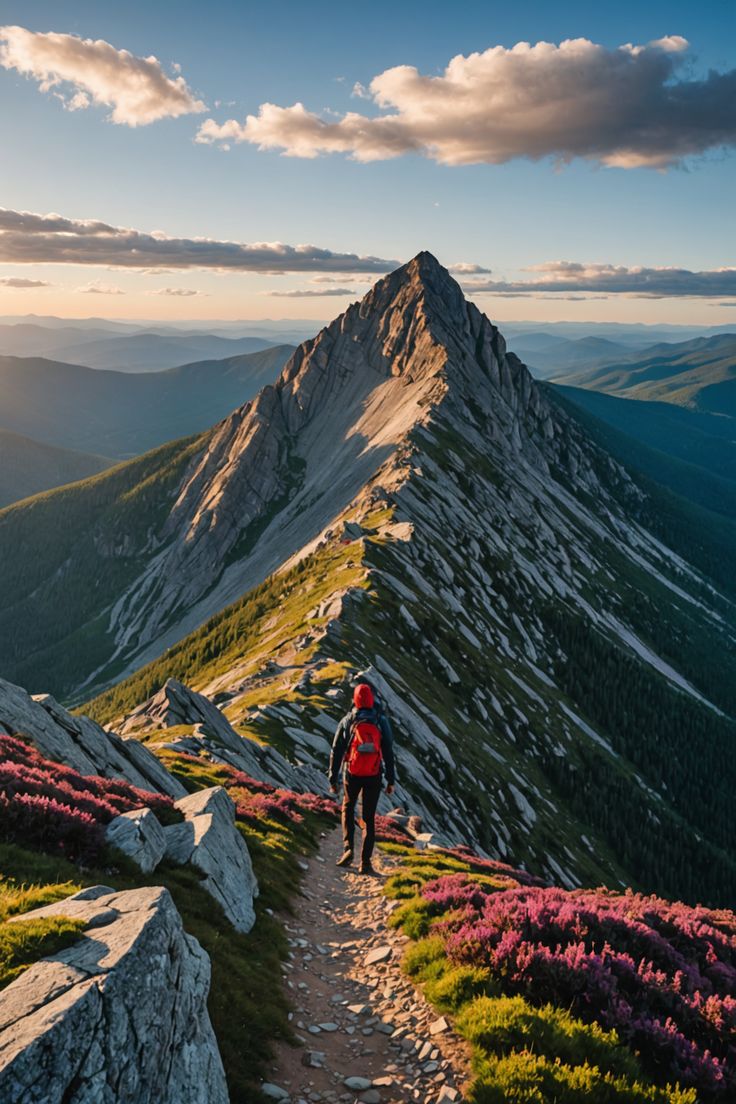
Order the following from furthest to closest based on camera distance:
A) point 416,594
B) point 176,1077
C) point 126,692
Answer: point 126,692 < point 416,594 < point 176,1077

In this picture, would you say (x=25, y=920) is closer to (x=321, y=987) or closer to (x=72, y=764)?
(x=321, y=987)

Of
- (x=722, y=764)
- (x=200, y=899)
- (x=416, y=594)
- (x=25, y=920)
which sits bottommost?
(x=722, y=764)

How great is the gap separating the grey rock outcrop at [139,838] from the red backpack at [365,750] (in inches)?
267

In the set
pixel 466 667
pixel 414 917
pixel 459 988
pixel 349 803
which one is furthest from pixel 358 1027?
pixel 466 667

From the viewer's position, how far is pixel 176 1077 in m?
7.97

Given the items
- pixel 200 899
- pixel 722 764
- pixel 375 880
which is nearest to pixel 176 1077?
pixel 200 899

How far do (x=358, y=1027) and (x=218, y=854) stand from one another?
19.4ft

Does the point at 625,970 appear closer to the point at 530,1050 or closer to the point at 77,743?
the point at 530,1050

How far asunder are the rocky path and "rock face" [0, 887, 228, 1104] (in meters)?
2.26

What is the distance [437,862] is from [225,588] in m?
167

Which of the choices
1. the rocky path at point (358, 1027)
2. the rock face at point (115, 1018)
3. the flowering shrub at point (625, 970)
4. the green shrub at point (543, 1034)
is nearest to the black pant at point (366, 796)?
the rocky path at point (358, 1027)

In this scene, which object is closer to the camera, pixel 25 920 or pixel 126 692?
pixel 25 920

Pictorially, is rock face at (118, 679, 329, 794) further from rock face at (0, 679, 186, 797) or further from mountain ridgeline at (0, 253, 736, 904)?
rock face at (0, 679, 186, 797)

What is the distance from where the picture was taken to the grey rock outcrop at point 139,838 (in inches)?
551
